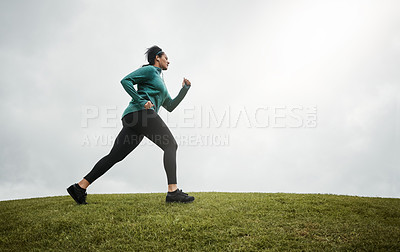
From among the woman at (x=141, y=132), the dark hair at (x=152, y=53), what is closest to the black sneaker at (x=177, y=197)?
the woman at (x=141, y=132)

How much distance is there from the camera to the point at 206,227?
3447 mm

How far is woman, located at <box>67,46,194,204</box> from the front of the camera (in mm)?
4676

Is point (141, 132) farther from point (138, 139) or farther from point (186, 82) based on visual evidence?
point (186, 82)

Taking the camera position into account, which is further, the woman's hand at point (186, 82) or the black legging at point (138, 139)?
the woman's hand at point (186, 82)

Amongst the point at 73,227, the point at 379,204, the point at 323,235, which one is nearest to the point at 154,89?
the point at 73,227

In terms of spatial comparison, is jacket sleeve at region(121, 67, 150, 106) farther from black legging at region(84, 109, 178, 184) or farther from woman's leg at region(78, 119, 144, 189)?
woman's leg at region(78, 119, 144, 189)

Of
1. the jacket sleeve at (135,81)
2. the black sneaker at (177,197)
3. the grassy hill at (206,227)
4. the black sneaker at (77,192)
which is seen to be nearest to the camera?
the grassy hill at (206,227)

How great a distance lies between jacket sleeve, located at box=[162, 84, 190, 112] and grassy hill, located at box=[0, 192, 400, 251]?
1.91 m

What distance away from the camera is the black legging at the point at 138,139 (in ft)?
15.4

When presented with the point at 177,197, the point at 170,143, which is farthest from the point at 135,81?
the point at 177,197

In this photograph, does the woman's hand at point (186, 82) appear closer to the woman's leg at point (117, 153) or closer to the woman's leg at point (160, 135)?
the woman's leg at point (160, 135)

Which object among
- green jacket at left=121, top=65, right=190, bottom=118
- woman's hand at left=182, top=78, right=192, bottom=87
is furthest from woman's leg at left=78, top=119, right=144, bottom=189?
woman's hand at left=182, top=78, right=192, bottom=87

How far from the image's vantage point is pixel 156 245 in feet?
9.96

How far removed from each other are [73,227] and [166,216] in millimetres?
1248
